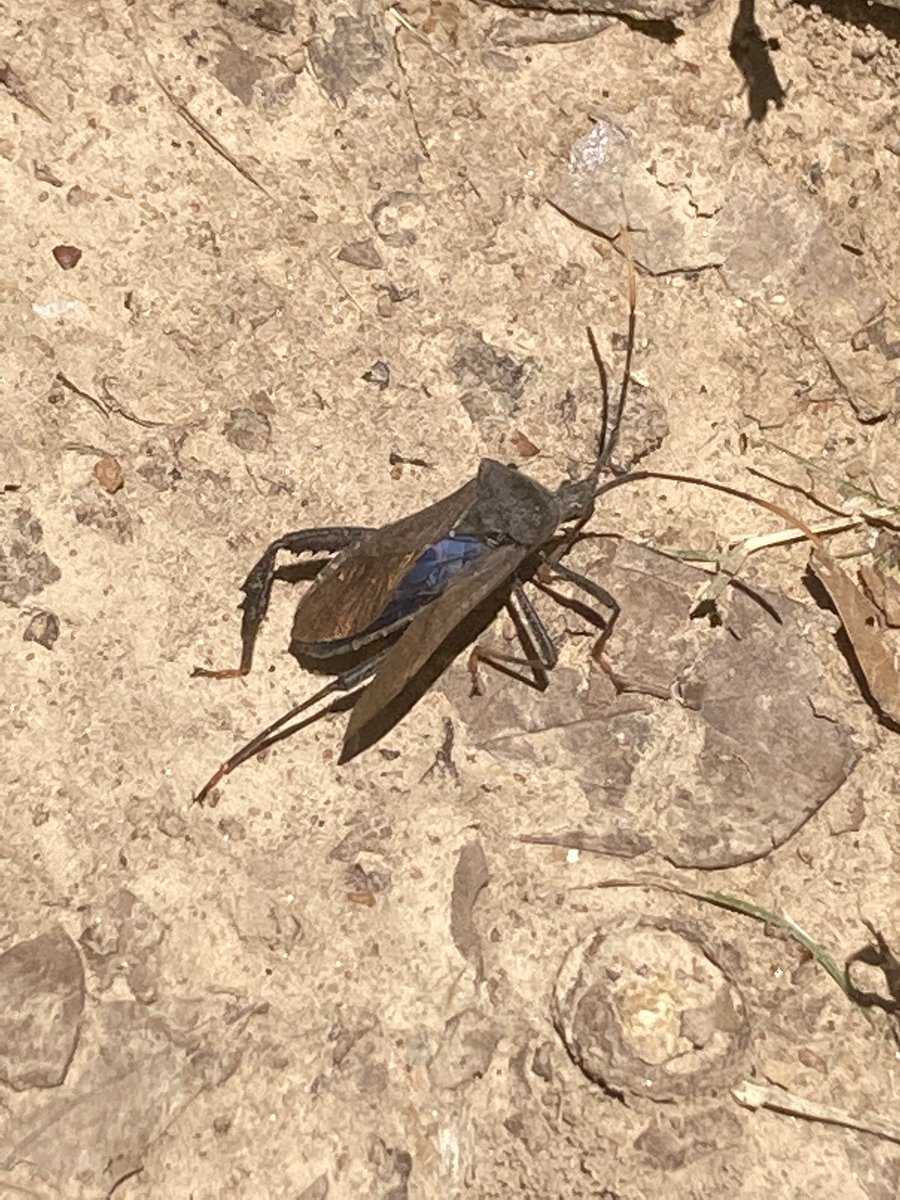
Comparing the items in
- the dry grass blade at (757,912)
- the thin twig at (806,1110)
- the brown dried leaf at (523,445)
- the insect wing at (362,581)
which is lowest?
the thin twig at (806,1110)

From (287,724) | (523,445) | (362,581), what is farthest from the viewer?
(523,445)

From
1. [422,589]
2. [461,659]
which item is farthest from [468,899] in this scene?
[422,589]

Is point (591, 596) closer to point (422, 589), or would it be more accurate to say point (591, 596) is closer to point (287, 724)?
Result: point (422, 589)

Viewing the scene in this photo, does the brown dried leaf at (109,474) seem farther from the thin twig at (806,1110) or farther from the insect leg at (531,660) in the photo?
the thin twig at (806,1110)

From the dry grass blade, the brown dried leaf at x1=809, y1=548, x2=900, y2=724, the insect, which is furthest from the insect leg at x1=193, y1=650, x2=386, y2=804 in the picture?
the brown dried leaf at x1=809, y1=548, x2=900, y2=724

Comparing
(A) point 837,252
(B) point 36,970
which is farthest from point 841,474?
(B) point 36,970

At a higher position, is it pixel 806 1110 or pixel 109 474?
pixel 109 474

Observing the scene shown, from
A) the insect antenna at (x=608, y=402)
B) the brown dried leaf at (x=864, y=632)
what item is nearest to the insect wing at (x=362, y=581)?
the insect antenna at (x=608, y=402)
